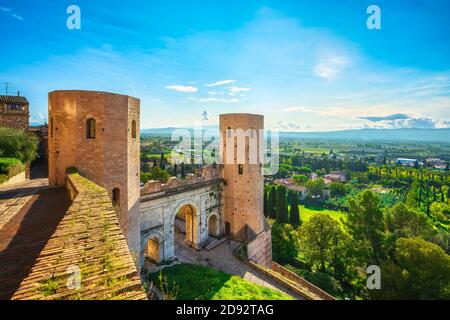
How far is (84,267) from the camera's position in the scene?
9.20 ft

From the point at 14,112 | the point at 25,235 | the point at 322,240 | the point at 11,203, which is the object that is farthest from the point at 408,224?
the point at 14,112

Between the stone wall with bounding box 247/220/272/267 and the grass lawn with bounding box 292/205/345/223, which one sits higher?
the stone wall with bounding box 247/220/272/267

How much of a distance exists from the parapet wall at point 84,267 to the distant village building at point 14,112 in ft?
111

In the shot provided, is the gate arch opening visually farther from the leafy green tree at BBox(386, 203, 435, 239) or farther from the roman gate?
the leafy green tree at BBox(386, 203, 435, 239)

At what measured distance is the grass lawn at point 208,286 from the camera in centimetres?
1220

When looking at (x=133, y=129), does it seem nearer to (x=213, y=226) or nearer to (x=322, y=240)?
(x=213, y=226)

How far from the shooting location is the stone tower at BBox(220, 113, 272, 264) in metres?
19.6

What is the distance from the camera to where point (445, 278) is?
17500 mm

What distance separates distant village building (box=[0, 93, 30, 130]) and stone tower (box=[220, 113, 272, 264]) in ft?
86.1

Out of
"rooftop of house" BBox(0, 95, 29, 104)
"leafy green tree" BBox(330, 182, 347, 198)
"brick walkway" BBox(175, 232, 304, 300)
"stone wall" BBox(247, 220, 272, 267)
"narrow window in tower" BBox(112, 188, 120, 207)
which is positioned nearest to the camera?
"narrow window in tower" BBox(112, 188, 120, 207)

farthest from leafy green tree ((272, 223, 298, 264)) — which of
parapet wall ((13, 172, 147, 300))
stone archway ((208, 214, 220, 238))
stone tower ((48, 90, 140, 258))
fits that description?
parapet wall ((13, 172, 147, 300))

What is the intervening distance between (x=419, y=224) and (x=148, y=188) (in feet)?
91.5

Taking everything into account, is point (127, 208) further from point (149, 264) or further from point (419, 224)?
point (419, 224)
